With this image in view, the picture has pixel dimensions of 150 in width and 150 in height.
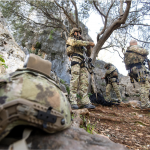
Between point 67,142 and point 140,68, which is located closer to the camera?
point 67,142

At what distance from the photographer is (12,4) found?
7812mm

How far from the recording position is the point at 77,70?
356cm

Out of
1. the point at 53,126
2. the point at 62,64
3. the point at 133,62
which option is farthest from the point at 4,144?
the point at 62,64

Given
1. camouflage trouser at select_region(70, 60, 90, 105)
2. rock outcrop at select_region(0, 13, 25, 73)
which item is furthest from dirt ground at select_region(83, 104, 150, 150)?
rock outcrop at select_region(0, 13, 25, 73)

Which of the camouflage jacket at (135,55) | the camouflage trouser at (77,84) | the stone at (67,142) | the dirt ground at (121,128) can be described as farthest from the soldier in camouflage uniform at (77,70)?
the stone at (67,142)

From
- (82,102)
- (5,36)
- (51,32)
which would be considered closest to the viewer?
(5,36)

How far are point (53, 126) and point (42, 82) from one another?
0.40m

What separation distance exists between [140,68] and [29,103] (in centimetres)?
468

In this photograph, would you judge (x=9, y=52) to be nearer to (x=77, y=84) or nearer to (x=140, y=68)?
(x=77, y=84)

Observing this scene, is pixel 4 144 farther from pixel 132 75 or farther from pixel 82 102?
pixel 132 75

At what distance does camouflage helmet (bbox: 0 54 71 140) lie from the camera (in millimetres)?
882

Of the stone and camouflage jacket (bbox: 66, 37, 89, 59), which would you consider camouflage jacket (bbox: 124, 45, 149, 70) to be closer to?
camouflage jacket (bbox: 66, 37, 89, 59)

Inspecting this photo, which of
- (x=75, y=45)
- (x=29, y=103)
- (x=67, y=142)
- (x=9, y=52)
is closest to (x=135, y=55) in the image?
(x=75, y=45)

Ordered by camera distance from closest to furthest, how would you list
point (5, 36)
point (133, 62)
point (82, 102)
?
point (5, 36) < point (82, 102) < point (133, 62)
